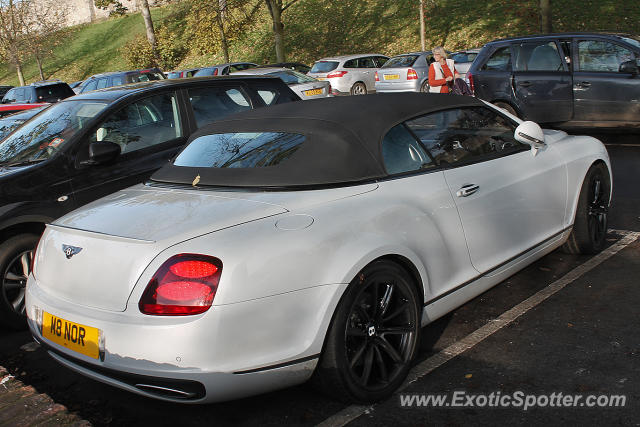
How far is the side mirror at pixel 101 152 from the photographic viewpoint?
17.1 feet

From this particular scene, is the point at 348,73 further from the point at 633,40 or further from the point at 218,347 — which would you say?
the point at 218,347

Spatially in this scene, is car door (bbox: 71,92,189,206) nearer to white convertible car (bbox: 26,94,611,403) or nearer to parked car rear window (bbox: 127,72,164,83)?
white convertible car (bbox: 26,94,611,403)

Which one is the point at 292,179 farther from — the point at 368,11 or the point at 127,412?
the point at 368,11

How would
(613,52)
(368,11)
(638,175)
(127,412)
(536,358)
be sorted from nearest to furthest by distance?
1. (127,412)
2. (536,358)
3. (638,175)
4. (613,52)
5. (368,11)

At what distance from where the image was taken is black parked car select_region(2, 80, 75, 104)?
20.0 metres

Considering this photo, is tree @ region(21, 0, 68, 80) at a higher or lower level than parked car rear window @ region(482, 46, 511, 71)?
higher

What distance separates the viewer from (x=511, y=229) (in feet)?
13.8

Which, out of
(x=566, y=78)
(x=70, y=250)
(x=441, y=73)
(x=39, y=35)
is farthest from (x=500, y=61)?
(x=39, y=35)

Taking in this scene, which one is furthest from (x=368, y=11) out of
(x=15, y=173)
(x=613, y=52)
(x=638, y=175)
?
(x=15, y=173)

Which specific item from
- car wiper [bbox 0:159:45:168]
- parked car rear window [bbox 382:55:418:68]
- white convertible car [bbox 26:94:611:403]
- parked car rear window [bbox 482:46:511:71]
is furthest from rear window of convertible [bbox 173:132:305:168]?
parked car rear window [bbox 382:55:418:68]

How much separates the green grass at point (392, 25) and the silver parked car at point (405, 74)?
8.21m

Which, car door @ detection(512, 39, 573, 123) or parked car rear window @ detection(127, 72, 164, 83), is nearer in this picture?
car door @ detection(512, 39, 573, 123)

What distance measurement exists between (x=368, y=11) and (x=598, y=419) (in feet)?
118

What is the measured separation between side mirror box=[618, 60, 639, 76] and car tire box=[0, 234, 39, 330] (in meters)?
8.44
